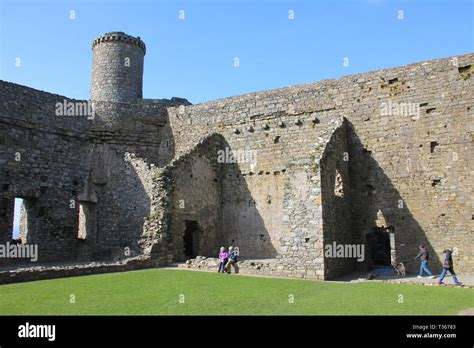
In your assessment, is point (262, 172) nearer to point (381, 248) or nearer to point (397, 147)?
point (397, 147)

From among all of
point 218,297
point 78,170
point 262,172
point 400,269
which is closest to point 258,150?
point 262,172

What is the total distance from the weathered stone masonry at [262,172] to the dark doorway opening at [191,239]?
2.6 inches

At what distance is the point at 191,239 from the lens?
18.9 m

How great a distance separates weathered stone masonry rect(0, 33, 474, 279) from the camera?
1512cm

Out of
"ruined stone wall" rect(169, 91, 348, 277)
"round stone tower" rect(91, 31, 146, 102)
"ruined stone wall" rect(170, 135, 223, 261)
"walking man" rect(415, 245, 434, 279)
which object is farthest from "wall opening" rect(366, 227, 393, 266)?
"round stone tower" rect(91, 31, 146, 102)

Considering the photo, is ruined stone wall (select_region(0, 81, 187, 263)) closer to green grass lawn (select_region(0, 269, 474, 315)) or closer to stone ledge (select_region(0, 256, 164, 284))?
stone ledge (select_region(0, 256, 164, 284))

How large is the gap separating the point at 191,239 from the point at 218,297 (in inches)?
370

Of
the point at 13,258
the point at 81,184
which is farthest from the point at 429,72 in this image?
the point at 13,258

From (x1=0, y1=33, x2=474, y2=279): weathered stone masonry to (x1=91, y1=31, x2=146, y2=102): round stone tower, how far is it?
27.5 feet

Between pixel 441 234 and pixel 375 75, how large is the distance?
642 cm

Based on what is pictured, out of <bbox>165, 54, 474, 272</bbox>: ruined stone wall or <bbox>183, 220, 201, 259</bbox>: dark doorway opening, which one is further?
<bbox>183, 220, 201, 259</bbox>: dark doorway opening

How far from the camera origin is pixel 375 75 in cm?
1716

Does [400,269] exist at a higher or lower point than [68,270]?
lower
